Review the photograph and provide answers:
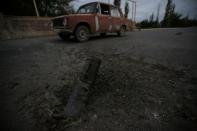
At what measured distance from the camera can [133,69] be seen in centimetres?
360

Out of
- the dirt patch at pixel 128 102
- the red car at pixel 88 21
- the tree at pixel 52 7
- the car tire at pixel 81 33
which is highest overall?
the tree at pixel 52 7

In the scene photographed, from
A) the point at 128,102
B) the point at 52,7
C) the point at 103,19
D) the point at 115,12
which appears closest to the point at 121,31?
the point at 115,12

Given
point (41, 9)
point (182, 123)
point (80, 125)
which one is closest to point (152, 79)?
point (182, 123)

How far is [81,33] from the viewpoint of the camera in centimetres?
674

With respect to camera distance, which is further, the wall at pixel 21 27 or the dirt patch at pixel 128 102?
the wall at pixel 21 27

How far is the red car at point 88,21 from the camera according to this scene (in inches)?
246

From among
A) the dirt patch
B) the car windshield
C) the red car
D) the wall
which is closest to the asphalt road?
the dirt patch

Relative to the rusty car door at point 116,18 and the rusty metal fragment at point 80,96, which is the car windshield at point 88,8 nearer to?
the rusty car door at point 116,18

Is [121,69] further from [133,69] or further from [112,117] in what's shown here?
[112,117]

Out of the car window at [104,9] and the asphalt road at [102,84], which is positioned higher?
the car window at [104,9]

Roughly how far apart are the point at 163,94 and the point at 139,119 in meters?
0.81

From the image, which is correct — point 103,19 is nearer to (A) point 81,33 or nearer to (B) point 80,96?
(A) point 81,33

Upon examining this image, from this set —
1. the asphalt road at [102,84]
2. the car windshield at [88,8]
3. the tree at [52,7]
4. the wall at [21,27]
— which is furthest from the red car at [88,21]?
the tree at [52,7]

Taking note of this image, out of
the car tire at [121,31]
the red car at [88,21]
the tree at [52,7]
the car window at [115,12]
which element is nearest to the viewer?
the red car at [88,21]
